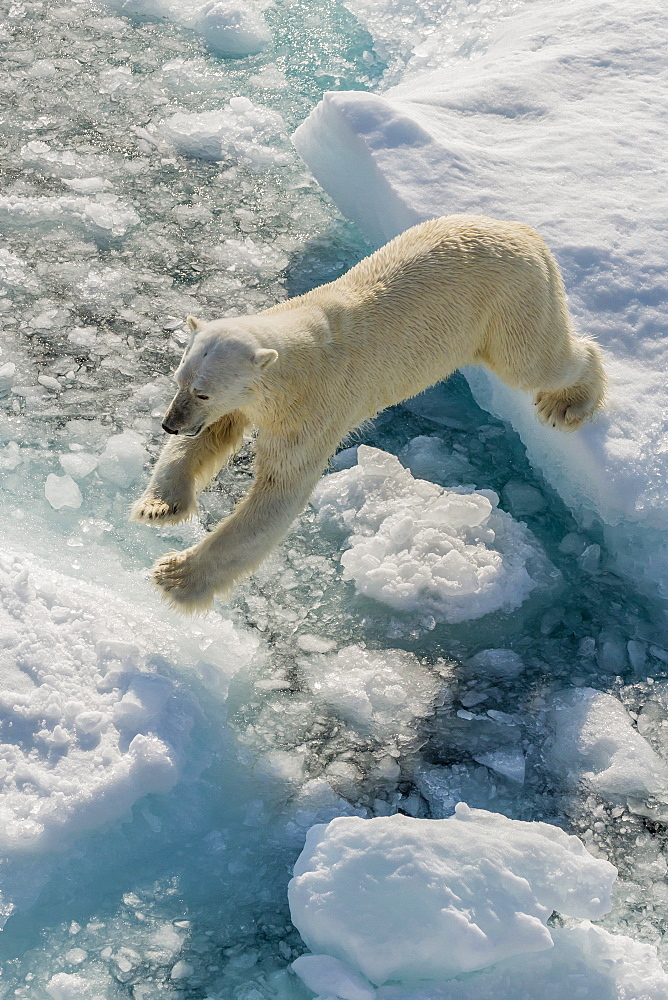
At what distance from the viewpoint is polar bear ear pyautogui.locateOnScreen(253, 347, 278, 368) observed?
2.88 meters

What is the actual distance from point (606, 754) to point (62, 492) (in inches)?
88.1

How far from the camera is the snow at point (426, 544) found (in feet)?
13.0

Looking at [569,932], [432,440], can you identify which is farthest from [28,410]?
[569,932]

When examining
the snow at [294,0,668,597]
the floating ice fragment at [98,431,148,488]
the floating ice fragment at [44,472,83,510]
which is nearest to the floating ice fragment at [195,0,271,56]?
the snow at [294,0,668,597]

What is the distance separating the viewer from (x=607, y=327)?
442cm

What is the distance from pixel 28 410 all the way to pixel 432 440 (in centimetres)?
173

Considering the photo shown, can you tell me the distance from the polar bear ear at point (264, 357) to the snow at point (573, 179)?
1694mm

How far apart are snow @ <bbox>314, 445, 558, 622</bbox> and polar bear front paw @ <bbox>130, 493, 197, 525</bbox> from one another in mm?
905

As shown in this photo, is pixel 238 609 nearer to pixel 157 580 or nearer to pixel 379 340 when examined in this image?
pixel 157 580

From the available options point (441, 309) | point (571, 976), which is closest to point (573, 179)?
point (441, 309)

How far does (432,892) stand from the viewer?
2836mm

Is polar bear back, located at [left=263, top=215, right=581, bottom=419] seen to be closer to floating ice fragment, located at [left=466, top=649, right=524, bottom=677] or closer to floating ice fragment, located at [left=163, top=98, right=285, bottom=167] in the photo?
floating ice fragment, located at [left=466, top=649, right=524, bottom=677]

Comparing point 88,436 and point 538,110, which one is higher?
point 538,110

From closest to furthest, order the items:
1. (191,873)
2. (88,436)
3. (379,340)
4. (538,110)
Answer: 1. (191,873)
2. (379,340)
3. (88,436)
4. (538,110)
